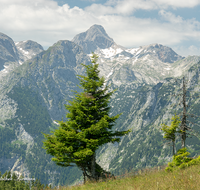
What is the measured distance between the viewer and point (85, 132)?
19.2m

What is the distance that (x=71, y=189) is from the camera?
13859 millimetres

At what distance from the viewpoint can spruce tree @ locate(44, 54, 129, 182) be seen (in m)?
18.8

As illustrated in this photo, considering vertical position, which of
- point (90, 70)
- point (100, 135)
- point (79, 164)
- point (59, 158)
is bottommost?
point (79, 164)

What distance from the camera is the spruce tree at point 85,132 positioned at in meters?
18.8

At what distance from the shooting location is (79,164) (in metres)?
20.7

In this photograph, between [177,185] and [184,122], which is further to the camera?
[184,122]

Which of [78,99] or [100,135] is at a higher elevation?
[78,99]

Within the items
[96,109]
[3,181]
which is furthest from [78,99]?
[3,181]

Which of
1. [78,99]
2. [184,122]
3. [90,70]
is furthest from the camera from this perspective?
[184,122]

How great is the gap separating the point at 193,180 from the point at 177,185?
3.47 ft

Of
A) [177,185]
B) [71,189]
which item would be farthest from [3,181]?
[177,185]

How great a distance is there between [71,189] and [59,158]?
571 centimetres

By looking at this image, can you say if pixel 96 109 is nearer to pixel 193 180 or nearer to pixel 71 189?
pixel 71 189

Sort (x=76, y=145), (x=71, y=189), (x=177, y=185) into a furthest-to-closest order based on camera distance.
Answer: (x=76, y=145), (x=71, y=189), (x=177, y=185)
